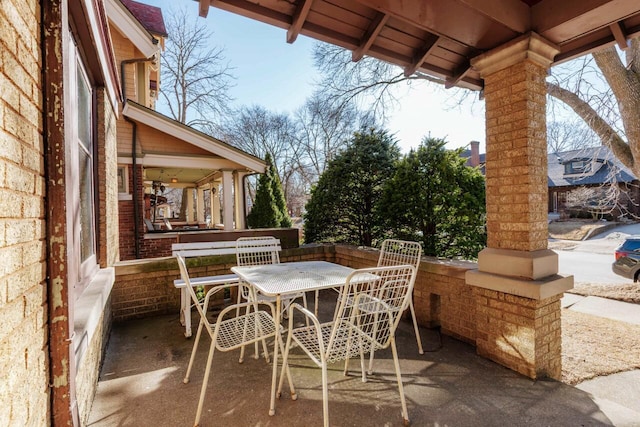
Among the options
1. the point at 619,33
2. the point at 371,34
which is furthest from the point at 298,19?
the point at 619,33

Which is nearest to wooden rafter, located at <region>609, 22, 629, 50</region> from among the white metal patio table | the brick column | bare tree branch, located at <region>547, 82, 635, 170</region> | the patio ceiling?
the patio ceiling

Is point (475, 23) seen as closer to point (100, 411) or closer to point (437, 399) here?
point (437, 399)

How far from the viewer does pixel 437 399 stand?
2514 millimetres

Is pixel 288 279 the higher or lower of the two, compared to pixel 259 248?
lower

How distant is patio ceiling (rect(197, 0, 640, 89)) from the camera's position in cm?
250

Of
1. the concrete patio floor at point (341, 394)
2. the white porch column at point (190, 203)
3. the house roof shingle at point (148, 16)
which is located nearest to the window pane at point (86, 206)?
the concrete patio floor at point (341, 394)

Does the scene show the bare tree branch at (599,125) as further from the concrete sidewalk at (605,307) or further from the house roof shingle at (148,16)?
the house roof shingle at (148,16)

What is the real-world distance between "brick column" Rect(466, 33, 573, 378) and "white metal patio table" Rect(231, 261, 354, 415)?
4.91ft

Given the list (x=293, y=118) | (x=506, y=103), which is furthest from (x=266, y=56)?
(x=506, y=103)

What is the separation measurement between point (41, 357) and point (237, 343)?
1.27 metres

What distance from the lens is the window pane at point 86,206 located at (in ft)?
9.29

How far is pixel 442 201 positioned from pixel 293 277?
11.1 feet

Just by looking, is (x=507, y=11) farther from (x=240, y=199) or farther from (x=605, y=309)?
(x=240, y=199)

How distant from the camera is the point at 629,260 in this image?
25.6ft
